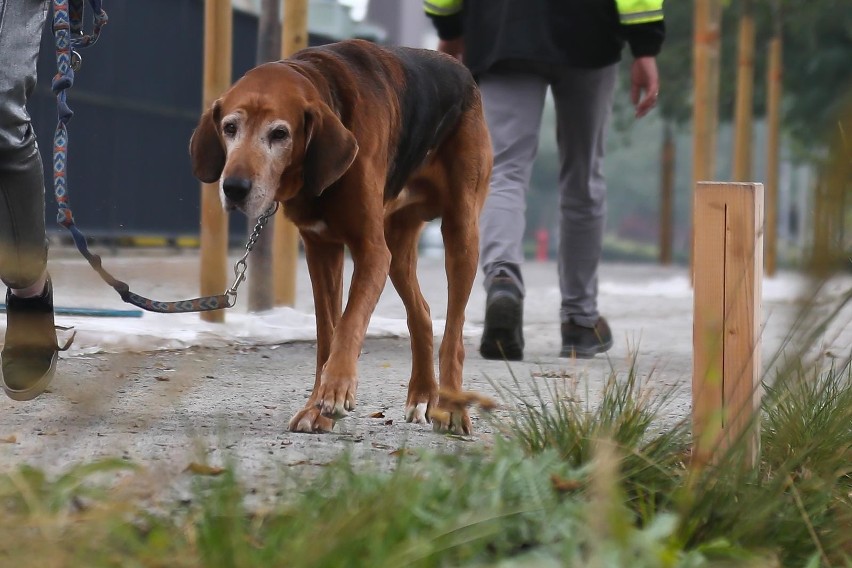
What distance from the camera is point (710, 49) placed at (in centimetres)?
1095

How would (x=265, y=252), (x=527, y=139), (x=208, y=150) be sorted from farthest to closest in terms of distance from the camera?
(x=265, y=252), (x=527, y=139), (x=208, y=150)

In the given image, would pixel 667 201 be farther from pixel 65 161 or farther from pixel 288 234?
pixel 65 161

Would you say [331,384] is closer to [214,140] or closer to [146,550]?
[214,140]

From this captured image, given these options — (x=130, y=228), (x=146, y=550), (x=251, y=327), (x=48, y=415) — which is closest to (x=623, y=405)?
(x=146, y=550)

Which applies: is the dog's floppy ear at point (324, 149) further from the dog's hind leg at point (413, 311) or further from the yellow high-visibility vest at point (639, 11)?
the yellow high-visibility vest at point (639, 11)

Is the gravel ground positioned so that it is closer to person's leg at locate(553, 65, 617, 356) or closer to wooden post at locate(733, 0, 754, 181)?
person's leg at locate(553, 65, 617, 356)

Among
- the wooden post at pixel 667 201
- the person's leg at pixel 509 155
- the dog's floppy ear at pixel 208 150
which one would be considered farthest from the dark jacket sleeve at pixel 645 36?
the wooden post at pixel 667 201

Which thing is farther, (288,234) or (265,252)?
(288,234)

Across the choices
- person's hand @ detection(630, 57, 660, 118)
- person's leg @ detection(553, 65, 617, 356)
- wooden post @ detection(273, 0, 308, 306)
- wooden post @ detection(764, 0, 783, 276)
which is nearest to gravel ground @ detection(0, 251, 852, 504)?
person's leg @ detection(553, 65, 617, 356)

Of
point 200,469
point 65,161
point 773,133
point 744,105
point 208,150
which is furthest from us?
point 773,133

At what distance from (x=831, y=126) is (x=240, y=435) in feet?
5.28

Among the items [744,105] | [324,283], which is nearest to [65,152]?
[324,283]

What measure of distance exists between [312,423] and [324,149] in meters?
0.72

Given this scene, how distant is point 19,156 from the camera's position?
3791 mm
